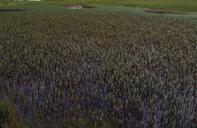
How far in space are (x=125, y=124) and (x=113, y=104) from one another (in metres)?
0.83

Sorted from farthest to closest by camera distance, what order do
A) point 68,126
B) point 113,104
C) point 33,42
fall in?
1. point 33,42
2. point 113,104
3. point 68,126

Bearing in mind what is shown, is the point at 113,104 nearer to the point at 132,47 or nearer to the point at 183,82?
the point at 183,82

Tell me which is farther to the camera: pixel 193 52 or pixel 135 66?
pixel 193 52

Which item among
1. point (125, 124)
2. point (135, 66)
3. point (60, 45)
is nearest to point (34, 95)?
point (125, 124)

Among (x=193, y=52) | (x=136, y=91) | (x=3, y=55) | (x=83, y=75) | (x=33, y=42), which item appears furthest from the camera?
(x=33, y=42)

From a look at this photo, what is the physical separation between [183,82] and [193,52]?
17.1ft

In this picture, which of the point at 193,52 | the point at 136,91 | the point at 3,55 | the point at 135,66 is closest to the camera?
the point at 136,91

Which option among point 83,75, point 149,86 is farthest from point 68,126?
point 83,75

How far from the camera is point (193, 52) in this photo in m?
14.8

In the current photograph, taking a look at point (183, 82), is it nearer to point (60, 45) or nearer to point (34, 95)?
point (34, 95)

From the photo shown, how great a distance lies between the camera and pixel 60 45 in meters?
15.5

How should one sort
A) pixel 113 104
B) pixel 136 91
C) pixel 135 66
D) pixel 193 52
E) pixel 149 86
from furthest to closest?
pixel 193 52
pixel 135 66
pixel 149 86
pixel 136 91
pixel 113 104

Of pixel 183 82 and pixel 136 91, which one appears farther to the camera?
pixel 183 82

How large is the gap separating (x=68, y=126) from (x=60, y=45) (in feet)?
29.2
